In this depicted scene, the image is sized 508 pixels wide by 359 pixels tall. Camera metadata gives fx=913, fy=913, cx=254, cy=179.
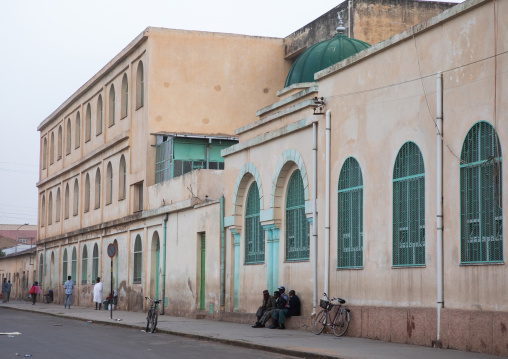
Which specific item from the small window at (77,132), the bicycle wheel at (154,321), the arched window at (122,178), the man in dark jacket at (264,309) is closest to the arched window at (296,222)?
the man in dark jacket at (264,309)

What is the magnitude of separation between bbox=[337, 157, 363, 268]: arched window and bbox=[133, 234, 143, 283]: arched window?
17.3 metres

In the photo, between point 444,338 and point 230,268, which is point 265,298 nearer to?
point 230,268

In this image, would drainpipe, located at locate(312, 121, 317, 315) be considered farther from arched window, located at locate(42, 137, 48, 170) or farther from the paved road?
arched window, located at locate(42, 137, 48, 170)

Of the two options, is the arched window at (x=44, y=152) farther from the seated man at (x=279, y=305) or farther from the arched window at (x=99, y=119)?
the seated man at (x=279, y=305)

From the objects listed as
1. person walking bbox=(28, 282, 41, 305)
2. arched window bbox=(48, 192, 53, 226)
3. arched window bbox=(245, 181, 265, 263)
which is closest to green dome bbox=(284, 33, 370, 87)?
arched window bbox=(245, 181, 265, 263)

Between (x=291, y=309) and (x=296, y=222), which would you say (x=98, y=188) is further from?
(x=291, y=309)

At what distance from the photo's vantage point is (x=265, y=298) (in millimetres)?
23875

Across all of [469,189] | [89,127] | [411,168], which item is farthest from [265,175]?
[89,127]

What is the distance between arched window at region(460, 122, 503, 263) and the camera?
50.5ft

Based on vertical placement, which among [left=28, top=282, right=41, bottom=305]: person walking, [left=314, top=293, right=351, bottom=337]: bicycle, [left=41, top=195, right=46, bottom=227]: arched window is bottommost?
[left=28, top=282, right=41, bottom=305]: person walking

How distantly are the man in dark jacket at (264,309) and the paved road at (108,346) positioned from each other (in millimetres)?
2641

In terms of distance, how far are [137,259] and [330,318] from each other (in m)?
17.8

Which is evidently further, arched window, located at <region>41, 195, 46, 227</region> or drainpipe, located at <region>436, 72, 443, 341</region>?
arched window, located at <region>41, 195, 46, 227</region>

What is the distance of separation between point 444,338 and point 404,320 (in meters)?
1.45
